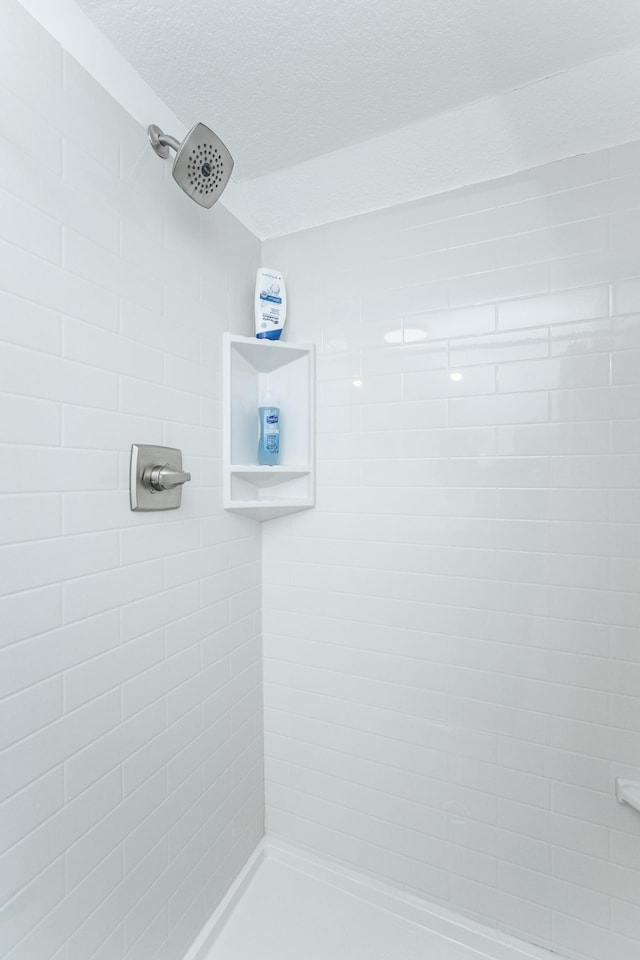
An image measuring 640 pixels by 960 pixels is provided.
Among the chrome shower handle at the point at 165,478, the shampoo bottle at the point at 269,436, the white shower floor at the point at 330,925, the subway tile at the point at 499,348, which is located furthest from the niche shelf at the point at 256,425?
the white shower floor at the point at 330,925

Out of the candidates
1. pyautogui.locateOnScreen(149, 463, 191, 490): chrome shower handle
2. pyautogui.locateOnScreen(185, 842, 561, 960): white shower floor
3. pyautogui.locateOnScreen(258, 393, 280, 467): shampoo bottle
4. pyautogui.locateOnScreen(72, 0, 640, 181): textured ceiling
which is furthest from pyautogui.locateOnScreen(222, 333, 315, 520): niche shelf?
pyautogui.locateOnScreen(185, 842, 561, 960): white shower floor

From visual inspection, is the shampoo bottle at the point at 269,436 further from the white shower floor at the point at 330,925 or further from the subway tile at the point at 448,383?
the white shower floor at the point at 330,925

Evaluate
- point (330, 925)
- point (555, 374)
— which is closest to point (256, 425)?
point (555, 374)

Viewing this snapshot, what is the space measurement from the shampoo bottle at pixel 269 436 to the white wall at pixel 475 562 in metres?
0.15

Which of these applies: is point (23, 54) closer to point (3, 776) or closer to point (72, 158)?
point (72, 158)

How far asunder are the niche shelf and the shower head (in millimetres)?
390

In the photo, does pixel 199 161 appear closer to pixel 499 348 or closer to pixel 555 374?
pixel 499 348

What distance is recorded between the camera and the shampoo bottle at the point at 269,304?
4.57ft

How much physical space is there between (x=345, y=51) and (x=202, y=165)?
392mm

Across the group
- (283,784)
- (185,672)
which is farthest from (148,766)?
(283,784)

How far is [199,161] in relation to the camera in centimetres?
96

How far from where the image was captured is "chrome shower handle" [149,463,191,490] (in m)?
1.01

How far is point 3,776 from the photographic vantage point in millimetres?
728

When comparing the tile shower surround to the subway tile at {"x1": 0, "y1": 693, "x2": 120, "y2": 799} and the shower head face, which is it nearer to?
the subway tile at {"x1": 0, "y1": 693, "x2": 120, "y2": 799}
